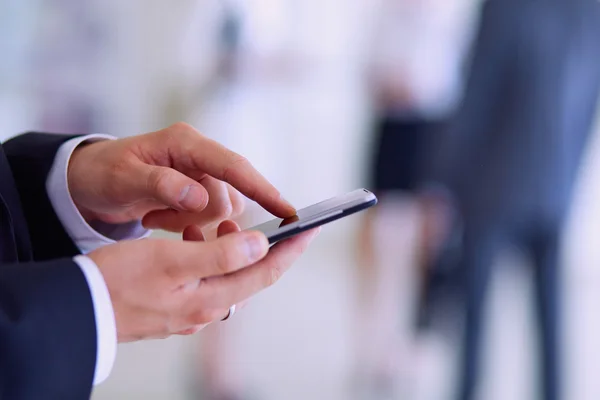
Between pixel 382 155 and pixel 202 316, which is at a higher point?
pixel 202 316

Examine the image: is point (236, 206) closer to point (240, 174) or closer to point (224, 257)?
point (240, 174)

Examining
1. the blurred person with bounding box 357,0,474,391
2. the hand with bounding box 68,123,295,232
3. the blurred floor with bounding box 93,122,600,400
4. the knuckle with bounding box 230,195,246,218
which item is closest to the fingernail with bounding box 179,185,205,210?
the hand with bounding box 68,123,295,232

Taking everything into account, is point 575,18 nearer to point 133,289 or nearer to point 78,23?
point 133,289

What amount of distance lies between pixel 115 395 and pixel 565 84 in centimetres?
154

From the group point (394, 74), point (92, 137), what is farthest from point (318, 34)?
point (92, 137)

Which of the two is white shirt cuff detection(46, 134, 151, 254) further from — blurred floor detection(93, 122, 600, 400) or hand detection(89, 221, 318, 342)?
blurred floor detection(93, 122, 600, 400)

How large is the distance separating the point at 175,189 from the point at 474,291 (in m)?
1.30

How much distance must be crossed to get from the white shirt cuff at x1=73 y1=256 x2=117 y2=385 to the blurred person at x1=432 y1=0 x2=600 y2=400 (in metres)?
1.34

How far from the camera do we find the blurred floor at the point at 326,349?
85.5 inches

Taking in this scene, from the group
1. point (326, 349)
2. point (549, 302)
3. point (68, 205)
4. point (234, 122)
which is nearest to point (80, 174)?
point (68, 205)

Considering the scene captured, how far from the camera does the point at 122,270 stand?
1.93 feet

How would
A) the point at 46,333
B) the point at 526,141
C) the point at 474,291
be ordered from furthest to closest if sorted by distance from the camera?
the point at 474,291
the point at 526,141
the point at 46,333

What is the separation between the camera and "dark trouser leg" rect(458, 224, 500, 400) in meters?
1.82

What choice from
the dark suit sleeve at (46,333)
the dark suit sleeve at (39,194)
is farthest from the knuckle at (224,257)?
the dark suit sleeve at (39,194)
